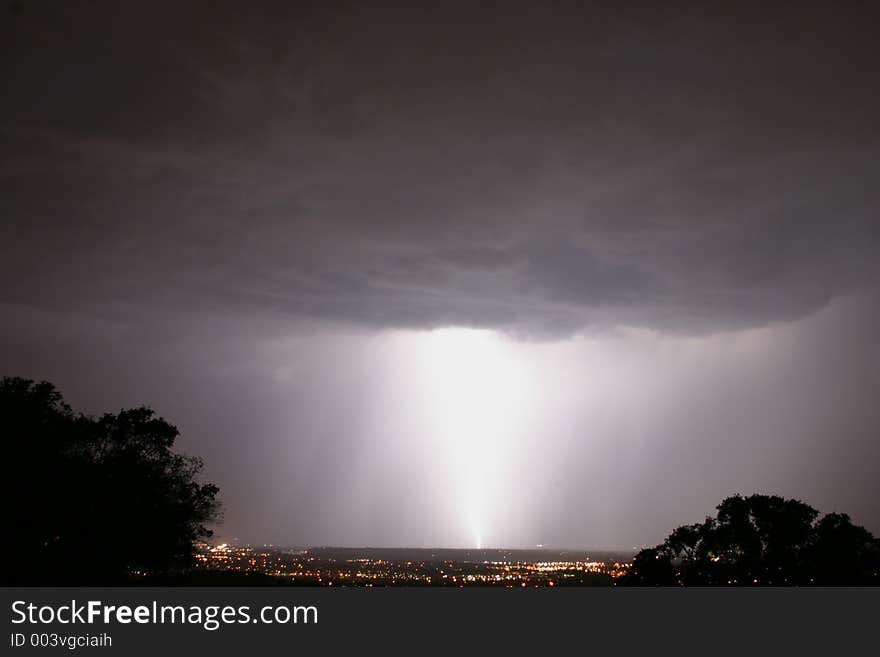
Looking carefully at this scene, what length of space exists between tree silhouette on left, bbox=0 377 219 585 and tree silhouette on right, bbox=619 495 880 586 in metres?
35.1

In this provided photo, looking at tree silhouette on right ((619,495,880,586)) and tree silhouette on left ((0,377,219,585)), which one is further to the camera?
tree silhouette on right ((619,495,880,586))

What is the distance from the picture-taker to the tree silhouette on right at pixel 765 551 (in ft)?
163

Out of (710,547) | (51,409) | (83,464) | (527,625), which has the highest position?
(51,409)

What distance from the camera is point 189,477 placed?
4891 cm

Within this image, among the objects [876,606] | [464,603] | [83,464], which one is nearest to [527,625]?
[464,603]

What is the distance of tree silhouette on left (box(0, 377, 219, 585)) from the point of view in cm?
3941

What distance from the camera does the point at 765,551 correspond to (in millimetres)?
52219

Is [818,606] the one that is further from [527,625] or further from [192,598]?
[192,598]

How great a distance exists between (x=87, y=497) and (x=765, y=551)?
155 feet

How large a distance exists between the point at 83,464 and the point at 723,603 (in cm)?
4040

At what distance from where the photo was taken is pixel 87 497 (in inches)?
1644

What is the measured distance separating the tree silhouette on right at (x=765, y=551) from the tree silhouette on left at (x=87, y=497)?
35146mm

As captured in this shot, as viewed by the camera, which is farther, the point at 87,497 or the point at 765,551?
the point at 765,551

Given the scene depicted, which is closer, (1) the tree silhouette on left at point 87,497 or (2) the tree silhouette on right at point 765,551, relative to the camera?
(1) the tree silhouette on left at point 87,497
